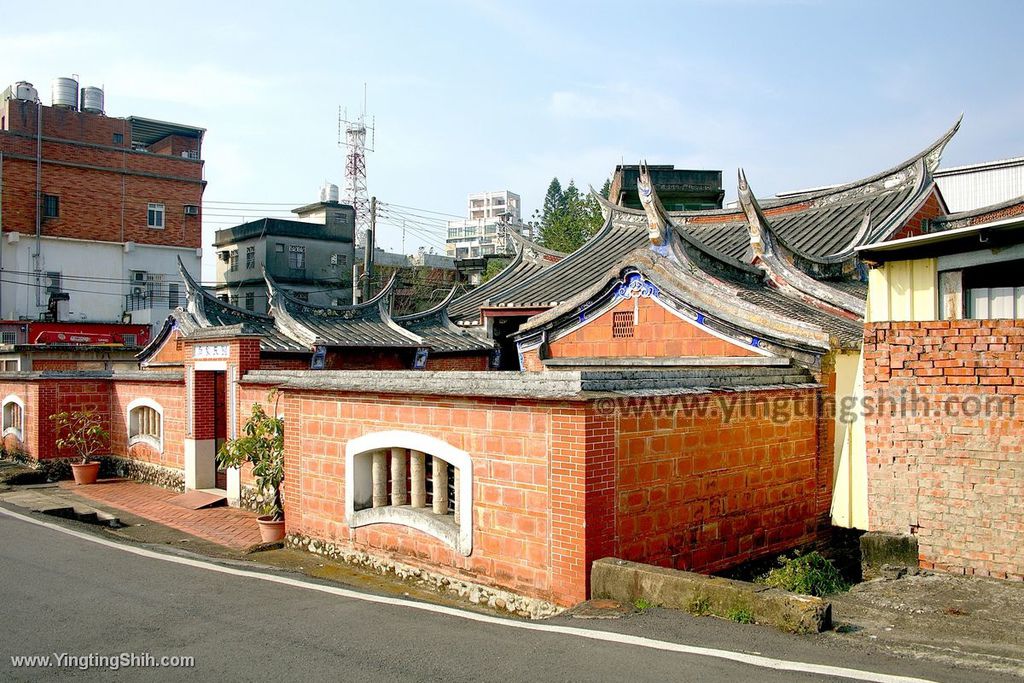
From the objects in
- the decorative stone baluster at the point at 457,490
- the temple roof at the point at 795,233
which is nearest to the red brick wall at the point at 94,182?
the temple roof at the point at 795,233

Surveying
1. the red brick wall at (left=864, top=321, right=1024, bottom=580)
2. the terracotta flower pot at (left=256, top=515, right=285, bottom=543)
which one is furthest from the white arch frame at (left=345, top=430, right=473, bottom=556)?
the red brick wall at (left=864, top=321, right=1024, bottom=580)

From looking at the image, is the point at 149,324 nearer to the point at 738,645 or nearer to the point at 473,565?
the point at 473,565

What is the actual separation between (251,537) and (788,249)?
31.3 ft

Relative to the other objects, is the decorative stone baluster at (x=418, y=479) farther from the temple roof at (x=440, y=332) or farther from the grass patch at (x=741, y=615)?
the temple roof at (x=440, y=332)

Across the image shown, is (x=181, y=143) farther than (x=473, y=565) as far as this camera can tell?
Yes

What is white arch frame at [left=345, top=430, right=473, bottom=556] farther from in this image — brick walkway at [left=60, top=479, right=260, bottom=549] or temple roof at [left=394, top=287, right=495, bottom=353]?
temple roof at [left=394, top=287, right=495, bottom=353]

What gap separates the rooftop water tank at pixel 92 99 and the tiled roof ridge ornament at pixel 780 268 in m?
35.7

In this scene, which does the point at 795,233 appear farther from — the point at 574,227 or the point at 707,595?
the point at 574,227

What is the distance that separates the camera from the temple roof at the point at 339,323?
17000mm

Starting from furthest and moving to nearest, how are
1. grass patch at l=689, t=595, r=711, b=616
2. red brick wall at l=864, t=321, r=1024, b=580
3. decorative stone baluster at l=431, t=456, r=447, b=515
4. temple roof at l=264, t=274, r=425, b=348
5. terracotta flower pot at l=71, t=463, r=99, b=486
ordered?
temple roof at l=264, t=274, r=425, b=348
terracotta flower pot at l=71, t=463, r=99, b=486
decorative stone baluster at l=431, t=456, r=447, b=515
red brick wall at l=864, t=321, r=1024, b=580
grass patch at l=689, t=595, r=711, b=616

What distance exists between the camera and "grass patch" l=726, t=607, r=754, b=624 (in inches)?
229

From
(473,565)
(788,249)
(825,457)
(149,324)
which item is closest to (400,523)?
(473,565)

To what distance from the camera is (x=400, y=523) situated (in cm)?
864

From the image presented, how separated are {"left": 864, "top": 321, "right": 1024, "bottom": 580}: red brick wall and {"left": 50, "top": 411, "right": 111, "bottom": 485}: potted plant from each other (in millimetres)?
15497
